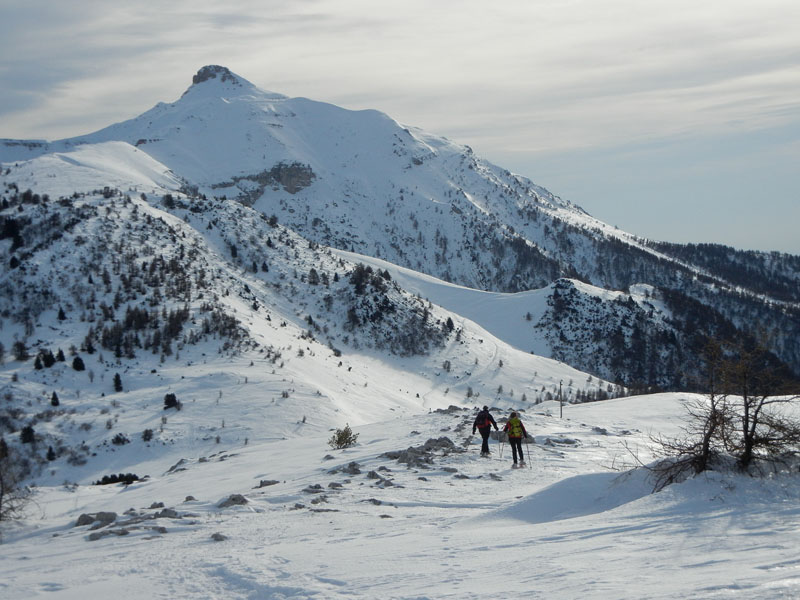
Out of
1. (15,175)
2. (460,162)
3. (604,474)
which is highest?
(460,162)

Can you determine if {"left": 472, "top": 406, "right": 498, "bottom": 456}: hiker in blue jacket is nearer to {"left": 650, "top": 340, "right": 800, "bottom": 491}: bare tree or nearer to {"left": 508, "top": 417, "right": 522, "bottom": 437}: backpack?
{"left": 508, "top": 417, "right": 522, "bottom": 437}: backpack

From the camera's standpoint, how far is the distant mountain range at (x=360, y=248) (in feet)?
186

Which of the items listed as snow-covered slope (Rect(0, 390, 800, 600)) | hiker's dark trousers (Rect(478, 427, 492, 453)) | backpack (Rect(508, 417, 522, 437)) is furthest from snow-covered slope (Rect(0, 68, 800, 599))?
backpack (Rect(508, 417, 522, 437))

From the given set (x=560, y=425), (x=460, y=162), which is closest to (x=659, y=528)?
(x=560, y=425)

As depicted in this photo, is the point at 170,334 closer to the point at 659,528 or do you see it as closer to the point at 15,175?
the point at 659,528

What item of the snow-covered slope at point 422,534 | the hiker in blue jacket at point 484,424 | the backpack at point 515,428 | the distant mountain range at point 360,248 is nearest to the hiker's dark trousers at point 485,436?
the hiker in blue jacket at point 484,424

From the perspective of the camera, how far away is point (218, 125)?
18162 centimetres

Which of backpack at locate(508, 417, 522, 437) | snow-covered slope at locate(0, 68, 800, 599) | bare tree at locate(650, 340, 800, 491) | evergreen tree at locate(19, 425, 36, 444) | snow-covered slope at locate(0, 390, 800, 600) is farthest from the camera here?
evergreen tree at locate(19, 425, 36, 444)

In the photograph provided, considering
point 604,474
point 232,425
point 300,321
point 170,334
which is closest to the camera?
point 604,474

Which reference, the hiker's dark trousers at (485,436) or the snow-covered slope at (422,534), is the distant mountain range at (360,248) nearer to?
the snow-covered slope at (422,534)

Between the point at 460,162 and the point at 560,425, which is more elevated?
the point at 460,162

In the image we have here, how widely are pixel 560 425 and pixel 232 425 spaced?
18767mm

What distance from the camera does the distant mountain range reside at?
56.6m

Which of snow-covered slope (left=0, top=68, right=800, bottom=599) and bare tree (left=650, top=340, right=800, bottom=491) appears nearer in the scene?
snow-covered slope (left=0, top=68, right=800, bottom=599)
